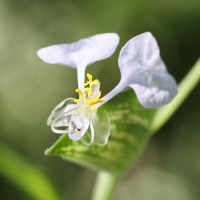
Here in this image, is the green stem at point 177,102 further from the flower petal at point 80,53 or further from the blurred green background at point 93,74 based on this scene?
the blurred green background at point 93,74

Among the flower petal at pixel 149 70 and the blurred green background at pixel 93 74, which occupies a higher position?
the flower petal at pixel 149 70

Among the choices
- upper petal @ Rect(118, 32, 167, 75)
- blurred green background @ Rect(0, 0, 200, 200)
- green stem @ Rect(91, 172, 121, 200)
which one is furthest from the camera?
blurred green background @ Rect(0, 0, 200, 200)

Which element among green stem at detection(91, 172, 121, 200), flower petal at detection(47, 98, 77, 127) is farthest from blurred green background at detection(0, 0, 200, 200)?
flower petal at detection(47, 98, 77, 127)

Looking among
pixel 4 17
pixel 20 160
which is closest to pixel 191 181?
pixel 20 160

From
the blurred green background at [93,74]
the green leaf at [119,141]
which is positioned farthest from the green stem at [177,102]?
the blurred green background at [93,74]

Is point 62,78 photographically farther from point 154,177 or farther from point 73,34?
point 154,177

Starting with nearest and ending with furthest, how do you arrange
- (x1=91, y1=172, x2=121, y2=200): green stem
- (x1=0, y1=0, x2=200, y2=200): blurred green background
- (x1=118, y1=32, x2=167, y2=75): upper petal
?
(x1=118, y1=32, x2=167, y2=75): upper petal, (x1=91, y1=172, x2=121, y2=200): green stem, (x1=0, y1=0, x2=200, y2=200): blurred green background

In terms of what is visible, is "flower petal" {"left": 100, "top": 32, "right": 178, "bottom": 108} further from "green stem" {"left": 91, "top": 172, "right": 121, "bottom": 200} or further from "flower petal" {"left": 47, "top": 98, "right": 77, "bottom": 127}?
"green stem" {"left": 91, "top": 172, "right": 121, "bottom": 200}
